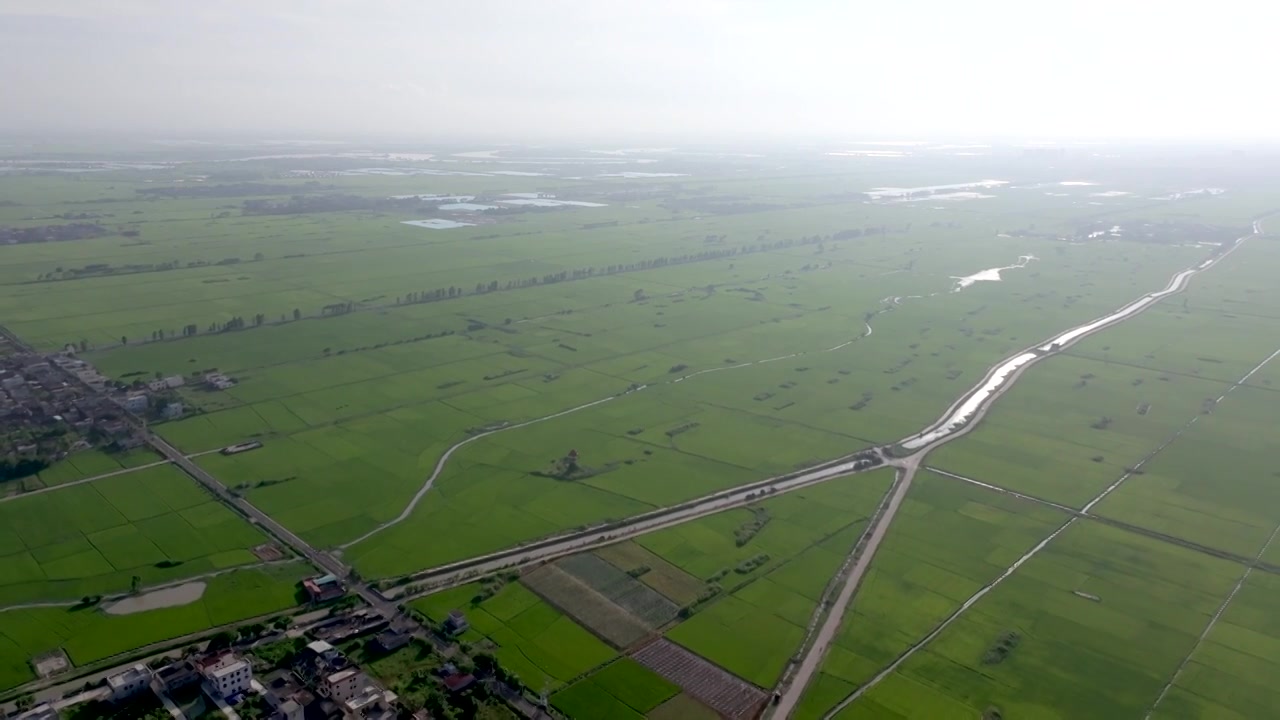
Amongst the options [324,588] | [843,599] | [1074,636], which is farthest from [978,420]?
[324,588]

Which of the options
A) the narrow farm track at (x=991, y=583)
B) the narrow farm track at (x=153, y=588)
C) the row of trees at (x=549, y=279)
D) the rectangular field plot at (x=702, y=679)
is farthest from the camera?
the row of trees at (x=549, y=279)

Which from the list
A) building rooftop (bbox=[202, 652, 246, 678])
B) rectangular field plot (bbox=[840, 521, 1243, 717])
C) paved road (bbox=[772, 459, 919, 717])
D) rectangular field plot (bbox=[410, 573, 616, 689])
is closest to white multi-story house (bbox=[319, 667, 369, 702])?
building rooftop (bbox=[202, 652, 246, 678])

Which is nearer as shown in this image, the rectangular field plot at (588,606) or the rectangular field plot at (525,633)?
the rectangular field plot at (525,633)

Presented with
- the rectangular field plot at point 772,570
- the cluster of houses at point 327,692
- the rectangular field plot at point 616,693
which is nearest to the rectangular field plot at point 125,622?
the cluster of houses at point 327,692

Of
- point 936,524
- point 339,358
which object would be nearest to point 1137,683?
point 936,524

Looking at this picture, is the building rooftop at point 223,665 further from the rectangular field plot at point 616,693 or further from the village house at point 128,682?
the rectangular field plot at point 616,693

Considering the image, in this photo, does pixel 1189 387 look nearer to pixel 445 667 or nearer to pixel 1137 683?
pixel 1137 683

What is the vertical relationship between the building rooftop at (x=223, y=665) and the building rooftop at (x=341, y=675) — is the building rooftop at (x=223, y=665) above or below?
above
